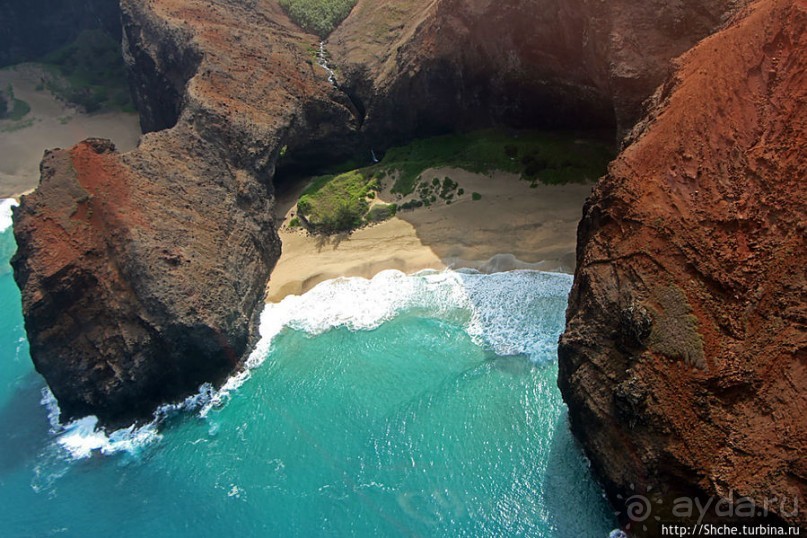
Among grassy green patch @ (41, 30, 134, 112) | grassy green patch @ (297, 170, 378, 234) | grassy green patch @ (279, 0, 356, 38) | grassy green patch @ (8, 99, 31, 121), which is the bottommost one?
grassy green patch @ (297, 170, 378, 234)

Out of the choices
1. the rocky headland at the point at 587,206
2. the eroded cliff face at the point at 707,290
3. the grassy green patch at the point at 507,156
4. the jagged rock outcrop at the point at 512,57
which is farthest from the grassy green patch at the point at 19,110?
the eroded cliff face at the point at 707,290

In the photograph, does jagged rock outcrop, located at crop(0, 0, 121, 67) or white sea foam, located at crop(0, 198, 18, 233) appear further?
jagged rock outcrop, located at crop(0, 0, 121, 67)

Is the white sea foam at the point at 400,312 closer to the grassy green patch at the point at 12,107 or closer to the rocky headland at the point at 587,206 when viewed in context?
the rocky headland at the point at 587,206

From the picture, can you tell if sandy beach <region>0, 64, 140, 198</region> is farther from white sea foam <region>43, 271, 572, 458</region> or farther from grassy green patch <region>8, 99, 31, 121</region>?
white sea foam <region>43, 271, 572, 458</region>

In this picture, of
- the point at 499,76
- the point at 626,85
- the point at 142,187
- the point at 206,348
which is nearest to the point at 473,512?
the point at 206,348

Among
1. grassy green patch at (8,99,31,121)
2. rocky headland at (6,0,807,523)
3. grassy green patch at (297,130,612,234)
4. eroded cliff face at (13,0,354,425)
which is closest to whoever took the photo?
rocky headland at (6,0,807,523)

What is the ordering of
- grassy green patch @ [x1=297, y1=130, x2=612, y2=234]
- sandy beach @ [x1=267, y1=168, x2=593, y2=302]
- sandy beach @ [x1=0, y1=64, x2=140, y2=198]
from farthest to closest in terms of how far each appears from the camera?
1. sandy beach @ [x1=0, y1=64, x2=140, y2=198]
2. grassy green patch @ [x1=297, y1=130, x2=612, y2=234]
3. sandy beach @ [x1=267, y1=168, x2=593, y2=302]

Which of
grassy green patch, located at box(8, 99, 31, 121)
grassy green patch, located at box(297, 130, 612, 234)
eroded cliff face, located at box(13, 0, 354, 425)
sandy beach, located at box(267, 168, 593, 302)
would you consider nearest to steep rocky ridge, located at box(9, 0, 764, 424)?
eroded cliff face, located at box(13, 0, 354, 425)
